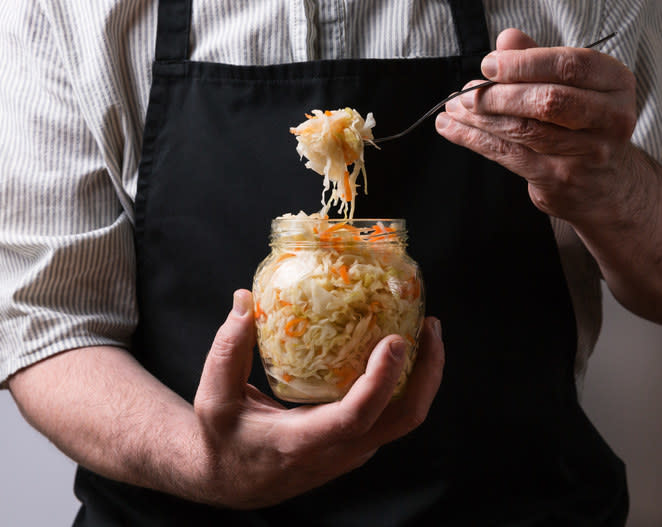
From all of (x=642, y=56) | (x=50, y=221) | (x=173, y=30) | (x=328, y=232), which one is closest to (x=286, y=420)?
(x=328, y=232)

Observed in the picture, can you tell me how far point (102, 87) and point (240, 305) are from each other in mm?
546

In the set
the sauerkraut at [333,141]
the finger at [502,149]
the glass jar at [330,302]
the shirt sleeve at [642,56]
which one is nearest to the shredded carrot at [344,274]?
the glass jar at [330,302]

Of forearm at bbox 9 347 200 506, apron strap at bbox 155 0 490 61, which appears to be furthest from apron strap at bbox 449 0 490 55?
forearm at bbox 9 347 200 506

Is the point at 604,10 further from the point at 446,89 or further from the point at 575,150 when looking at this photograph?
the point at 575,150

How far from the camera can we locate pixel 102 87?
114 centimetres

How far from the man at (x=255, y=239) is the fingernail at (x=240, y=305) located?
248 millimetres

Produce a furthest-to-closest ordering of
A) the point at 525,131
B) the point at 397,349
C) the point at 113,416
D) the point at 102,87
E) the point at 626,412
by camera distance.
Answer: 1. the point at 626,412
2. the point at 102,87
3. the point at 113,416
4. the point at 525,131
5. the point at 397,349

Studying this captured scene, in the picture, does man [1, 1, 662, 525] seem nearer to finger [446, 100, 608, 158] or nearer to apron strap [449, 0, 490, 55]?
apron strap [449, 0, 490, 55]

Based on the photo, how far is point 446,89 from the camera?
43.2 inches

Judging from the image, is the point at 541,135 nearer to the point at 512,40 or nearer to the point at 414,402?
the point at 512,40

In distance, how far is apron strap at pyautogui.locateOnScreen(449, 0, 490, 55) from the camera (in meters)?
1.13

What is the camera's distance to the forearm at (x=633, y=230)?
0.98 m

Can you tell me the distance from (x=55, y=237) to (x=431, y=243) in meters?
0.59

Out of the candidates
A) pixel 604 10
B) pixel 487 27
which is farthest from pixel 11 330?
pixel 604 10
